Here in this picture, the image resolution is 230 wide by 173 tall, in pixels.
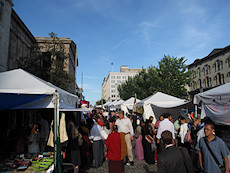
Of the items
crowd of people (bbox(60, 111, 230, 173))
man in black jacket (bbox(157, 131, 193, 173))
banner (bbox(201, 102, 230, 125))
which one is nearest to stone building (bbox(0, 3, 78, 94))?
crowd of people (bbox(60, 111, 230, 173))

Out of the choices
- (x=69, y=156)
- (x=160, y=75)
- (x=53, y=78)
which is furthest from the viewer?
(x=160, y=75)

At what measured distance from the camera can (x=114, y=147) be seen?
14.8 ft

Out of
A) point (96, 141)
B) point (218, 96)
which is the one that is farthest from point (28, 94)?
point (218, 96)

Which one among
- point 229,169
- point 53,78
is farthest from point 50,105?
point 53,78

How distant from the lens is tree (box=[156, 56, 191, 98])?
25938 millimetres

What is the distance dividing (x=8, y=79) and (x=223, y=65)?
42.3m

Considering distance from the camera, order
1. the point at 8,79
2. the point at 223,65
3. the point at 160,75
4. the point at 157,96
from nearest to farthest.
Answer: the point at 8,79 < the point at 157,96 < the point at 160,75 < the point at 223,65

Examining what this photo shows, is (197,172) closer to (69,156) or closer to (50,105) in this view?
(69,156)

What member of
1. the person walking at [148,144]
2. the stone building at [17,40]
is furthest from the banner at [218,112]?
the stone building at [17,40]

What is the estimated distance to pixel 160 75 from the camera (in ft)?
92.4

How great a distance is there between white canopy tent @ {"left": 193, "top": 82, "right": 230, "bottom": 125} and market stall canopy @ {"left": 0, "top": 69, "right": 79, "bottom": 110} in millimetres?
5357

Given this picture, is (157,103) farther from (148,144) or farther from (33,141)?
(33,141)

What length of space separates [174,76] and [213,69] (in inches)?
812

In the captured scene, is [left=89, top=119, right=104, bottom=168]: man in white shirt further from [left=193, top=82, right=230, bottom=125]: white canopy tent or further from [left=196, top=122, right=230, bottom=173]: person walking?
[left=193, top=82, right=230, bottom=125]: white canopy tent
